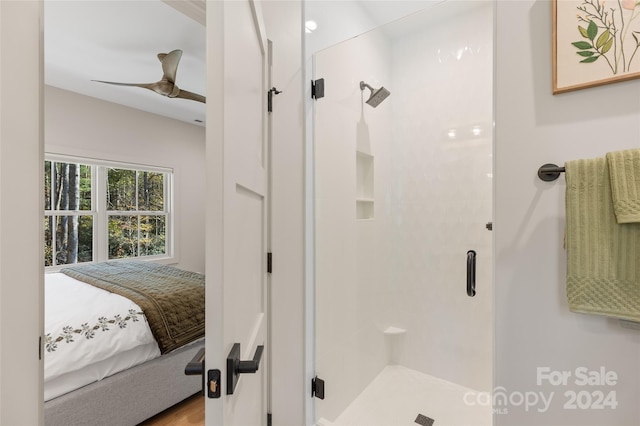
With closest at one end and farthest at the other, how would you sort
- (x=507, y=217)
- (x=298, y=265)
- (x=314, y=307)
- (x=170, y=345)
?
(x=507, y=217), (x=298, y=265), (x=314, y=307), (x=170, y=345)

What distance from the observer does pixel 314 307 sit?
164 centimetres

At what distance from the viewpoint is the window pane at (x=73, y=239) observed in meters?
3.46

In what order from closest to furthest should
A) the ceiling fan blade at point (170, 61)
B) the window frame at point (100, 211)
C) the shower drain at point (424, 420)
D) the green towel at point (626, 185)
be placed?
the green towel at point (626, 185) < the shower drain at point (424, 420) < the ceiling fan blade at point (170, 61) < the window frame at point (100, 211)

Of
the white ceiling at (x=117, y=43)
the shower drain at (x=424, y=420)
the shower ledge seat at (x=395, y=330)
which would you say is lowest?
the shower drain at (x=424, y=420)

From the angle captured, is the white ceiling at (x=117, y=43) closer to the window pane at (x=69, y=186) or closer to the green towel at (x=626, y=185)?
the window pane at (x=69, y=186)

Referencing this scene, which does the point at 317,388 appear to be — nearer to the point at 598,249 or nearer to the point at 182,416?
the point at 182,416

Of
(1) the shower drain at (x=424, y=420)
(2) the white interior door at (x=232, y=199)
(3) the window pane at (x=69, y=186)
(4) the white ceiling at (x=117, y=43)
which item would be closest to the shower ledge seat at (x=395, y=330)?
(1) the shower drain at (x=424, y=420)

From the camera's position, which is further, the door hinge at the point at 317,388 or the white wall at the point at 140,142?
the white wall at the point at 140,142

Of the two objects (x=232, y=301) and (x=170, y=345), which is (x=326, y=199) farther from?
(x=170, y=345)

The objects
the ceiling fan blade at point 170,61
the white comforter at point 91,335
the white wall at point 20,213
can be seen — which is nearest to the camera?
the white wall at point 20,213

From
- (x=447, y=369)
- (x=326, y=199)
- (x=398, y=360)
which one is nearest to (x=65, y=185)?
(x=326, y=199)

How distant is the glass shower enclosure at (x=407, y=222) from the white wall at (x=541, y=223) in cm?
71

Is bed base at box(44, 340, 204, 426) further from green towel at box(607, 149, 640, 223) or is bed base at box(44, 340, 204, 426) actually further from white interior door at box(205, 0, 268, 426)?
green towel at box(607, 149, 640, 223)

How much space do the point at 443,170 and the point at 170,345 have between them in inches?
83.7
